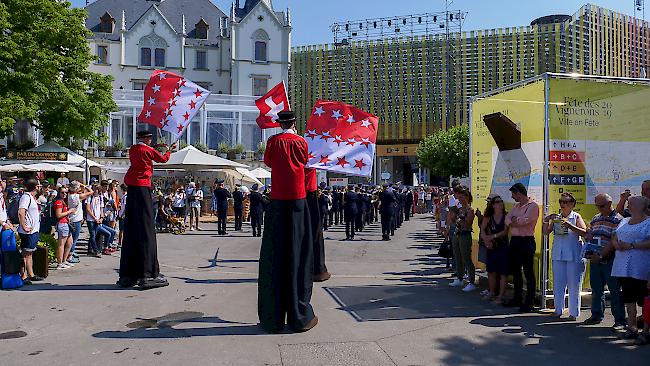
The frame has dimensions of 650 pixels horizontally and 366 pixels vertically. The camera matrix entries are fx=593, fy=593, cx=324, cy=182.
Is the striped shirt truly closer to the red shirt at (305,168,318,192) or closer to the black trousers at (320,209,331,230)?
the red shirt at (305,168,318,192)

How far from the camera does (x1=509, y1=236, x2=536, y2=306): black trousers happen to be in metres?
8.37

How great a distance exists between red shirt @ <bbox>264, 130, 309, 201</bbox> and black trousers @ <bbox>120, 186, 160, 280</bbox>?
3.16 metres

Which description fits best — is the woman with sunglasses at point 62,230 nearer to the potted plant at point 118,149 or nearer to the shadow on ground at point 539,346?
the shadow on ground at point 539,346

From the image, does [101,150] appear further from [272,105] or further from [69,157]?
[272,105]

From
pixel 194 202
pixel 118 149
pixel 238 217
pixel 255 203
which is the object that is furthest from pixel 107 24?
pixel 255 203

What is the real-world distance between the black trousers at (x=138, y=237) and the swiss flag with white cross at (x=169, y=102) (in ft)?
4.76

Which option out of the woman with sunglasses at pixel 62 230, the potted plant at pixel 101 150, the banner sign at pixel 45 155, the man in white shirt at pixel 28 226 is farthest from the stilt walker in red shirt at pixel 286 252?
the potted plant at pixel 101 150

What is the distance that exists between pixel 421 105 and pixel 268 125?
60.8 meters

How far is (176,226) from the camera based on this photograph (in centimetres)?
2069

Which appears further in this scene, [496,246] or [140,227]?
[140,227]

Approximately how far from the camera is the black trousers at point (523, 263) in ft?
27.5

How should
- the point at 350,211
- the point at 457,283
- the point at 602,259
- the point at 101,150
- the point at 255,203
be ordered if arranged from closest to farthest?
the point at 602,259 → the point at 457,283 → the point at 350,211 → the point at 255,203 → the point at 101,150

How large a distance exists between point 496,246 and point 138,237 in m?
5.58

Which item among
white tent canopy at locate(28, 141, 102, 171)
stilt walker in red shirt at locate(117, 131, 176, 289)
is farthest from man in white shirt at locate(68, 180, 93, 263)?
white tent canopy at locate(28, 141, 102, 171)
